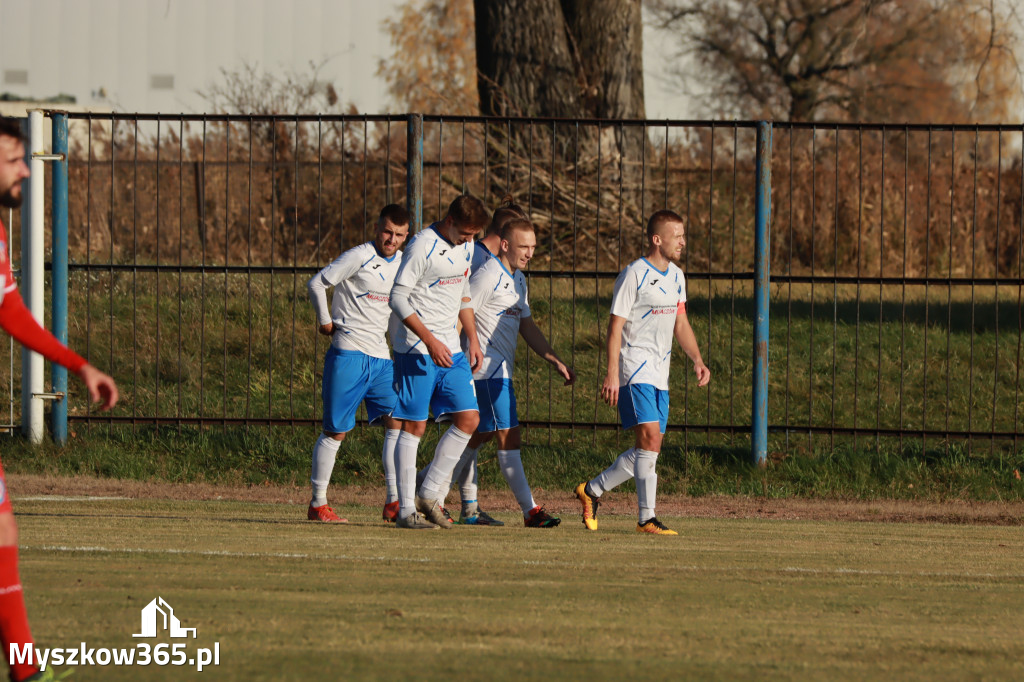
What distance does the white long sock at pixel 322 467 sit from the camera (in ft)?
24.6

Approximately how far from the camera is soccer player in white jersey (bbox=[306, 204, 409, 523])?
292 inches

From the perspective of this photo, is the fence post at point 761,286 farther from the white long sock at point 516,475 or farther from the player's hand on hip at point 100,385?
the player's hand on hip at point 100,385

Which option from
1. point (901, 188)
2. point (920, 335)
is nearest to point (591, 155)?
point (920, 335)

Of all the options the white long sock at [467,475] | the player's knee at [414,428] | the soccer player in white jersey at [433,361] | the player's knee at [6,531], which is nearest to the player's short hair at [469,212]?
the soccer player in white jersey at [433,361]

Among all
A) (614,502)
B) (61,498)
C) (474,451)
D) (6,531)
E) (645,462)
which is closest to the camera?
(6,531)

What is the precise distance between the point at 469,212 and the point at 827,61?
35874 mm

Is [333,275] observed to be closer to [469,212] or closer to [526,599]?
[469,212]

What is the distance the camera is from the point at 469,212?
6773 millimetres

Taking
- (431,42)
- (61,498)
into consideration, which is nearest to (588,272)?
(61,498)

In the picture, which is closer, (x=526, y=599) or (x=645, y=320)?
(x=526, y=599)

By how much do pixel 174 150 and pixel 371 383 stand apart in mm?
13756

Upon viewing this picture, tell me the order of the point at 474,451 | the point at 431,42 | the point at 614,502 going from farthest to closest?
the point at 431,42, the point at 614,502, the point at 474,451

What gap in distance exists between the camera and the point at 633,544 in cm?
659

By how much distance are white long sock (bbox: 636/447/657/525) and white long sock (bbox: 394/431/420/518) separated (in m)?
1.31
